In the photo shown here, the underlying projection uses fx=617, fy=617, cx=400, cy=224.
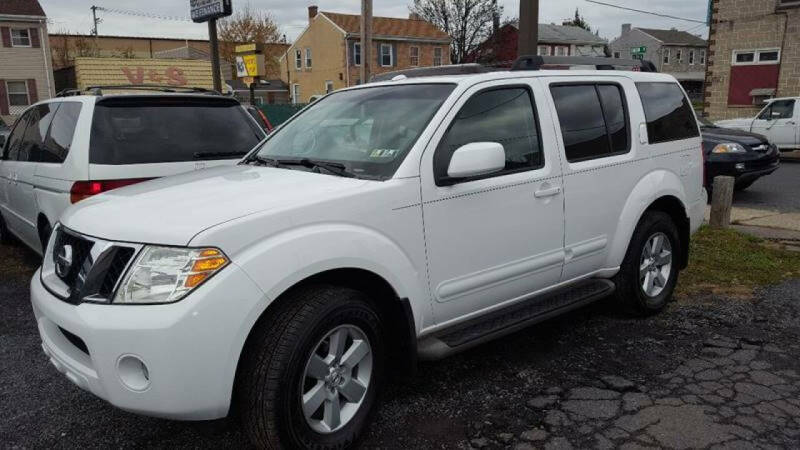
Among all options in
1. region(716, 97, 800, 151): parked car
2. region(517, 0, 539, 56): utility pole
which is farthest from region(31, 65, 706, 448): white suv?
region(716, 97, 800, 151): parked car

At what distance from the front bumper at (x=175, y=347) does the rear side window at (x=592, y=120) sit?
2.36 metres

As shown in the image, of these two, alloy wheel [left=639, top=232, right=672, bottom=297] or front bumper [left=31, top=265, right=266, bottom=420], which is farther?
alloy wheel [left=639, top=232, right=672, bottom=297]

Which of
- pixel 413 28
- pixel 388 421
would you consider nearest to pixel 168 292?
pixel 388 421

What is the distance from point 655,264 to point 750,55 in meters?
23.6

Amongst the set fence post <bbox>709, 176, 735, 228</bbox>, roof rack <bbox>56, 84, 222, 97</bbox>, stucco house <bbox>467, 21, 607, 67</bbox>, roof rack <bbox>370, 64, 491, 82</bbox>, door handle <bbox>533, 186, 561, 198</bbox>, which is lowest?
fence post <bbox>709, 176, 735, 228</bbox>

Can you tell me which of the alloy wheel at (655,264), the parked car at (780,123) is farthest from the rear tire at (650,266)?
the parked car at (780,123)

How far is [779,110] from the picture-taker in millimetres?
16547

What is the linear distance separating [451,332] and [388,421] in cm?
57

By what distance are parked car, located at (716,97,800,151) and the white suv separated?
47.2 ft

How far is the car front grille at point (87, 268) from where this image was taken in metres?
2.51

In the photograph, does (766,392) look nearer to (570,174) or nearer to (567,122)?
(570,174)

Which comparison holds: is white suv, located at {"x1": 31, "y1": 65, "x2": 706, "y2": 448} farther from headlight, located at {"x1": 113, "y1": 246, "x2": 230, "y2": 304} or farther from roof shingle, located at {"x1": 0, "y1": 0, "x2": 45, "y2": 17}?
roof shingle, located at {"x1": 0, "y1": 0, "x2": 45, "y2": 17}

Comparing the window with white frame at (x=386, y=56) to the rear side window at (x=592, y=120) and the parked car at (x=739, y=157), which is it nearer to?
the parked car at (x=739, y=157)

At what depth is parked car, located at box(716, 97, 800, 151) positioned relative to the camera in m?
16.3
